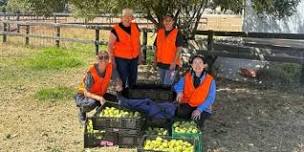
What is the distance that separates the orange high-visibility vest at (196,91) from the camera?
22.3 ft

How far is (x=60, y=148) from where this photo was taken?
7.02 m

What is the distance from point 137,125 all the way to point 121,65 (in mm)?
2475

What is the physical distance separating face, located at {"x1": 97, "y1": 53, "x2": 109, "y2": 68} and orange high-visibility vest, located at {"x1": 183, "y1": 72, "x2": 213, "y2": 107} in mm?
1183

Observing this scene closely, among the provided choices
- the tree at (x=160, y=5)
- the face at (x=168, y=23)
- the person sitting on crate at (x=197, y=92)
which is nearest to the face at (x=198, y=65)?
the person sitting on crate at (x=197, y=92)

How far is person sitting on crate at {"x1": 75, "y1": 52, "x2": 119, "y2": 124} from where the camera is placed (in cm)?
738

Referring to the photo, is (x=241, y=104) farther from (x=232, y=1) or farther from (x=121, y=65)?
(x=121, y=65)

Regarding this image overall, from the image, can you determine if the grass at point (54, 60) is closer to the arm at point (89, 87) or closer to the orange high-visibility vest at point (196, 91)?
the arm at point (89, 87)

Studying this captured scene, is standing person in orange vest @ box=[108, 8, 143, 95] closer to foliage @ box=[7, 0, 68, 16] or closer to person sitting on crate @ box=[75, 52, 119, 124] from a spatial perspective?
person sitting on crate @ box=[75, 52, 119, 124]

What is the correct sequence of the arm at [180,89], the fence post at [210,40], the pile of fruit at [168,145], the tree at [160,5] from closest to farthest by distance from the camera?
the pile of fruit at [168,145]
the arm at [180,89]
the tree at [160,5]
the fence post at [210,40]

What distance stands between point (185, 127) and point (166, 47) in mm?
2594

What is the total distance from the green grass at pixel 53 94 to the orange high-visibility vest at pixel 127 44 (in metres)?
1.93

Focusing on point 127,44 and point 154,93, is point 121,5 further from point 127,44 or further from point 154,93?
point 154,93

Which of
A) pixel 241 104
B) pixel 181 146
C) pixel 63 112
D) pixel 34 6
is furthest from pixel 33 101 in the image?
pixel 181 146

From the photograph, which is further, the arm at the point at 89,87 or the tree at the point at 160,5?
the tree at the point at 160,5
